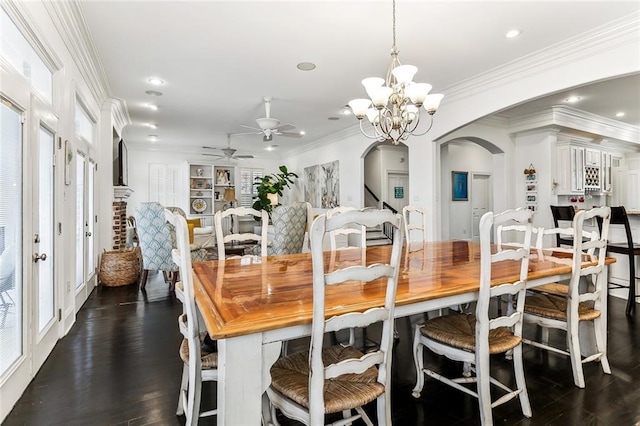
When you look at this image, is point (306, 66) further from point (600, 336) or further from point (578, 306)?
point (600, 336)

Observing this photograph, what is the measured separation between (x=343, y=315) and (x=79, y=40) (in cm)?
374

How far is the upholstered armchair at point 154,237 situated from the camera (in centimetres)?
448

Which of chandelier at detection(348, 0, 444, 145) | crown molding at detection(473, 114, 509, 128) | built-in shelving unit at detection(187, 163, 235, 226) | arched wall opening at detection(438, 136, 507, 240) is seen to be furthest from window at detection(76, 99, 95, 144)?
arched wall opening at detection(438, 136, 507, 240)

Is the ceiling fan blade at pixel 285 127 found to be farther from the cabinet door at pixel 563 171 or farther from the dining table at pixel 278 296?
the cabinet door at pixel 563 171

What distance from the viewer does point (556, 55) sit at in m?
3.67

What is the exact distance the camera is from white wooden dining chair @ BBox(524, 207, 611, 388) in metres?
2.14

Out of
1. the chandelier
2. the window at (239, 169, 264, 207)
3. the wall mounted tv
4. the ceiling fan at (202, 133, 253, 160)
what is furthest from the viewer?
the window at (239, 169, 264, 207)

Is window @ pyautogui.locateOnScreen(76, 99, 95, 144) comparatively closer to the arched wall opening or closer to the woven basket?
Result: the woven basket

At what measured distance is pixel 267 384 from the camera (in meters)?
1.26

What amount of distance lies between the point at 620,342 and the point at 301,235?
3294 mm

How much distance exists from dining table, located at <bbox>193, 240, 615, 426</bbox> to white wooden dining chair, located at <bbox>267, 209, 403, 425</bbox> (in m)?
0.07

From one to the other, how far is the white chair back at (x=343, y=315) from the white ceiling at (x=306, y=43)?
2.31 m

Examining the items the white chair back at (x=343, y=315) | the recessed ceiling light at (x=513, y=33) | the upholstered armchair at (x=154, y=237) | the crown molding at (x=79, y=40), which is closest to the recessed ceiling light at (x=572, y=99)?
the recessed ceiling light at (x=513, y=33)

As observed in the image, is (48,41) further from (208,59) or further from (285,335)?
(285,335)
